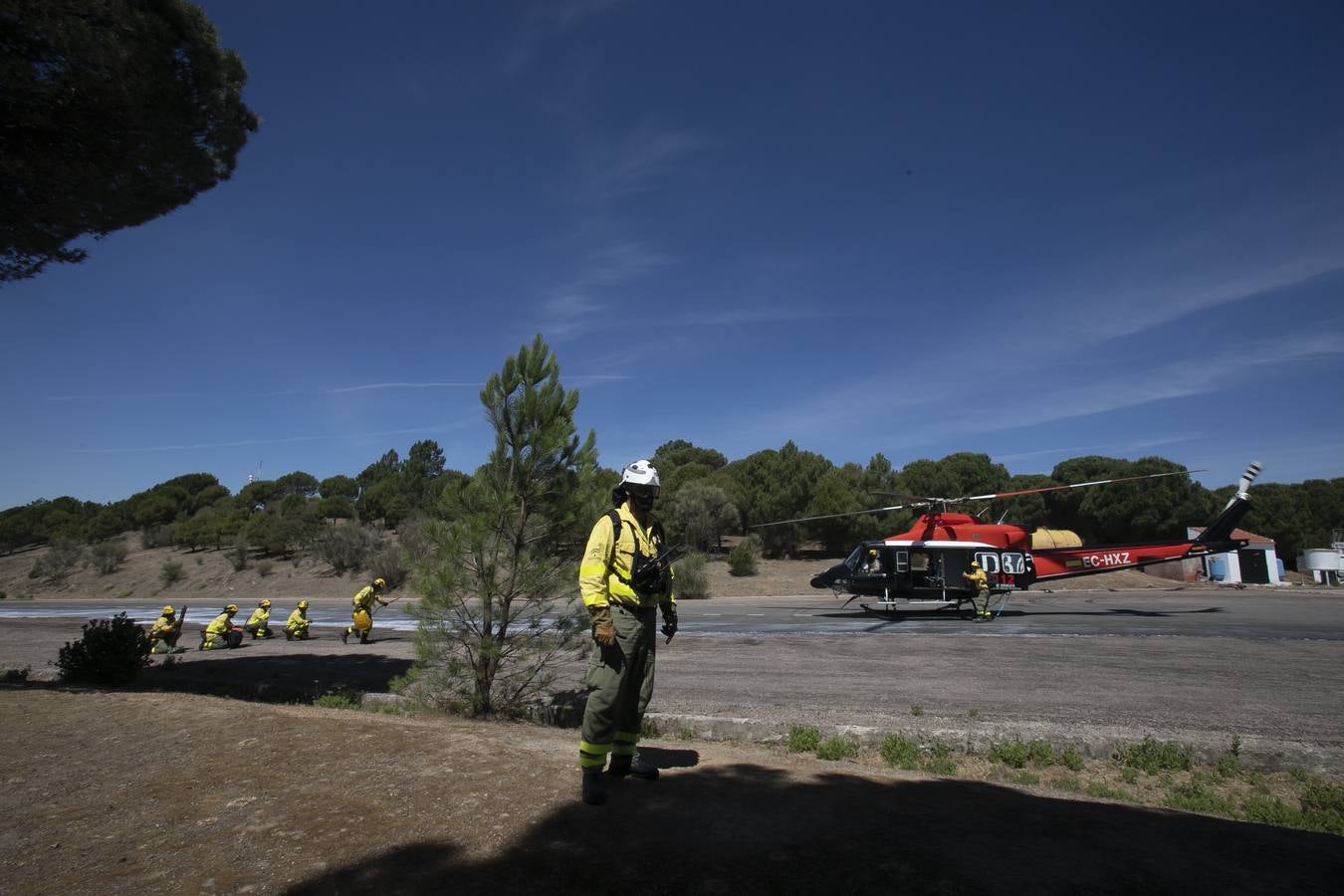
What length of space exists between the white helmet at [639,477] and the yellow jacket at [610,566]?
240 mm

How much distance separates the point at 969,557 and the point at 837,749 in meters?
15.2

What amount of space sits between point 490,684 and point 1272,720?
7.41m

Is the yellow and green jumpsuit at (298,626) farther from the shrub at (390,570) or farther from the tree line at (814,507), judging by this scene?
the tree line at (814,507)

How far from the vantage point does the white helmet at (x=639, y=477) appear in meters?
4.81

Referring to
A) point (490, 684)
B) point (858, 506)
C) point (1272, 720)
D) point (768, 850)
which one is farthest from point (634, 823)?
point (858, 506)

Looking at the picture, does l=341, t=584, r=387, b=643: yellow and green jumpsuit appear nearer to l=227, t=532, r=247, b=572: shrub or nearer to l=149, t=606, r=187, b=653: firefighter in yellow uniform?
l=149, t=606, r=187, b=653: firefighter in yellow uniform

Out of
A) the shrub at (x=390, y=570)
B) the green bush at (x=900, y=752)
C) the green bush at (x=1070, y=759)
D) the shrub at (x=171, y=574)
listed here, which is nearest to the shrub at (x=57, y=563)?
the shrub at (x=171, y=574)

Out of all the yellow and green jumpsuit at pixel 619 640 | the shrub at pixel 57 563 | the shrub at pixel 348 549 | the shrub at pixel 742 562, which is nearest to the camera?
the yellow and green jumpsuit at pixel 619 640

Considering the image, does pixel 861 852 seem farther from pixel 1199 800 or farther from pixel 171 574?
pixel 171 574

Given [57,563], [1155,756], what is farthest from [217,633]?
[57,563]

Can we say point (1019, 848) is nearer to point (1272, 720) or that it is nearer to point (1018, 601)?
point (1272, 720)

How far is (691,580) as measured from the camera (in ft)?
106

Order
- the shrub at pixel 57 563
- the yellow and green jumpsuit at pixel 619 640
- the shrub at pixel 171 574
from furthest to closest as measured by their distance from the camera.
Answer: the shrub at pixel 57 563, the shrub at pixel 171 574, the yellow and green jumpsuit at pixel 619 640

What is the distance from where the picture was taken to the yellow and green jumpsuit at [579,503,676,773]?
4.26 m
